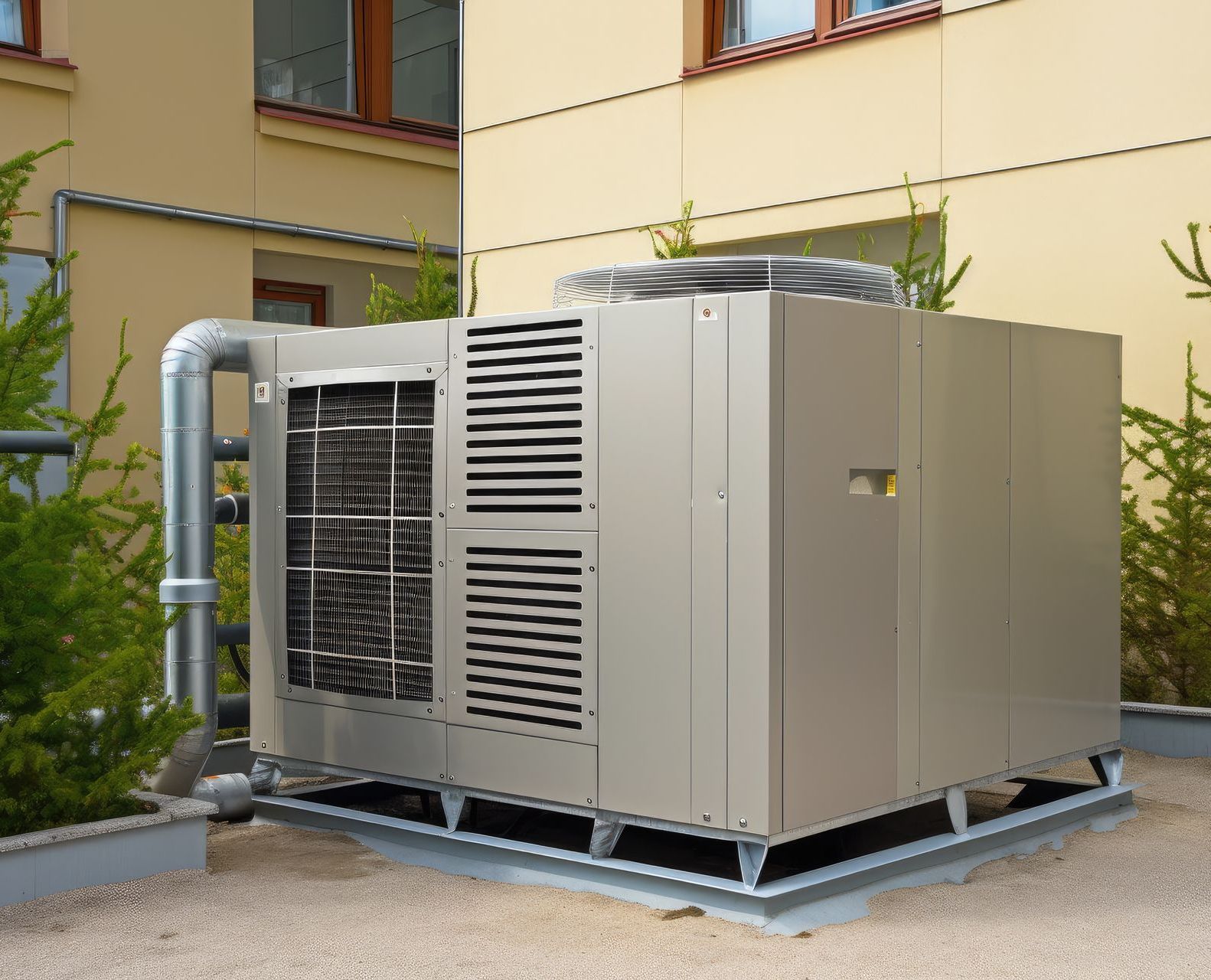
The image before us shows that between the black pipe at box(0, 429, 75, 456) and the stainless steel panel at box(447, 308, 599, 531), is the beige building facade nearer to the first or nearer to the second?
the stainless steel panel at box(447, 308, 599, 531)

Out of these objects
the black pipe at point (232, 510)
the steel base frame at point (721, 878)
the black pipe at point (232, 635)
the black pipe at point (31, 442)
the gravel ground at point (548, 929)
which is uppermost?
the black pipe at point (31, 442)

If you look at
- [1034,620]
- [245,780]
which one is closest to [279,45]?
[245,780]

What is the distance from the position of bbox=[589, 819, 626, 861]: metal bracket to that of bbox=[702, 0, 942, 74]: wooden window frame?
17.7ft

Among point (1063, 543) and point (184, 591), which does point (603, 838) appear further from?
point (1063, 543)

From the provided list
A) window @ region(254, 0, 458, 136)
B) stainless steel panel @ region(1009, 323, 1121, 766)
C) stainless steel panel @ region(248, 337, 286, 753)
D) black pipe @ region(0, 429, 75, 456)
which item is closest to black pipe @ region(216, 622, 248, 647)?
stainless steel panel @ region(248, 337, 286, 753)

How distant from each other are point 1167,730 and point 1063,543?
1801 mm

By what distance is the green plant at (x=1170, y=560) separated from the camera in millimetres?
6879

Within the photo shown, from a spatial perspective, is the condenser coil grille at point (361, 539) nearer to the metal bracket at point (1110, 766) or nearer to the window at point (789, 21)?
the metal bracket at point (1110, 766)

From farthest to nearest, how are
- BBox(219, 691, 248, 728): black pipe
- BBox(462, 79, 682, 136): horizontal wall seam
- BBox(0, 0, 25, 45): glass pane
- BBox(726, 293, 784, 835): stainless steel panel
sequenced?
BBox(0, 0, 25, 45): glass pane < BBox(462, 79, 682, 136): horizontal wall seam < BBox(219, 691, 248, 728): black pipe < BBox(726, 293, 784, 835): stainless steel panel

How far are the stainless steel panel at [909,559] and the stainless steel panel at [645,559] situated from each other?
2.63 feet

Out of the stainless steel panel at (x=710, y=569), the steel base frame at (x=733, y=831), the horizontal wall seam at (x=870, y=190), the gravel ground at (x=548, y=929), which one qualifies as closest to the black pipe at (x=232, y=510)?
the steel base frame at (x=733, y=831)

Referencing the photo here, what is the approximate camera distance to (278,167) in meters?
12.9

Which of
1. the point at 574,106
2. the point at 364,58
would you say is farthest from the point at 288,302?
the point at 574,106

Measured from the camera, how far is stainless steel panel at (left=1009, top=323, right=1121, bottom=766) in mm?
5438
